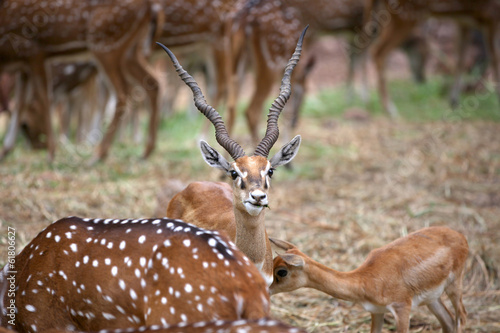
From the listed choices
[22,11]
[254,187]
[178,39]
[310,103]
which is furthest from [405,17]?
[254,187]

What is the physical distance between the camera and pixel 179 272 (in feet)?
9.20

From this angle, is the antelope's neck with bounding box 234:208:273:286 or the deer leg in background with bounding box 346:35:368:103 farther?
the deer leg in background with bounding box 346:35:368:103

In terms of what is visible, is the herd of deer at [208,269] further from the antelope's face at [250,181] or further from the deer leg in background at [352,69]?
the deer leg in background at [352,69]

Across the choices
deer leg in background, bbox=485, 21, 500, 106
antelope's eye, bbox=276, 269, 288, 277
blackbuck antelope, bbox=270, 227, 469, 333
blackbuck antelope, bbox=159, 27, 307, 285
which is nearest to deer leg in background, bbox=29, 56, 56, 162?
blackbuck antelope, bbox=159, 27, 307, 285

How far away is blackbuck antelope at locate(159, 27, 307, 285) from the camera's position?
11.6 ft

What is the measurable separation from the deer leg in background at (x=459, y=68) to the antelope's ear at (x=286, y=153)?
8.66 metres

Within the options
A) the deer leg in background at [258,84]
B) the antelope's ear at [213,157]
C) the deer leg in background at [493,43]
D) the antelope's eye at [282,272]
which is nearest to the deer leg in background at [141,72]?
the deer leg in background at [258,84]

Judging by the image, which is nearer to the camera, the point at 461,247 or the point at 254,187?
the point at 254,187

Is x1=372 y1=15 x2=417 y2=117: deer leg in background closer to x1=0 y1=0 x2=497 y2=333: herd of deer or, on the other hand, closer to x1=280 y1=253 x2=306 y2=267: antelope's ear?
x1=0 y1=0 x2=497 y2=333: herd of deer

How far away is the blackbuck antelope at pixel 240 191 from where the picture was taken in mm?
3543

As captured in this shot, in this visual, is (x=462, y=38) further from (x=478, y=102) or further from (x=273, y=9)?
(x=273, y=9)

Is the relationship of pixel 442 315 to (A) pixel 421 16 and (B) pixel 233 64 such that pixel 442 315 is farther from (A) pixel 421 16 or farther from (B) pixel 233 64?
(A) pixel 421 16

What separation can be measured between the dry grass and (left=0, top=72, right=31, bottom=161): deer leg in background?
0.24 metres

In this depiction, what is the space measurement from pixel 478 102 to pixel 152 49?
6884mm
